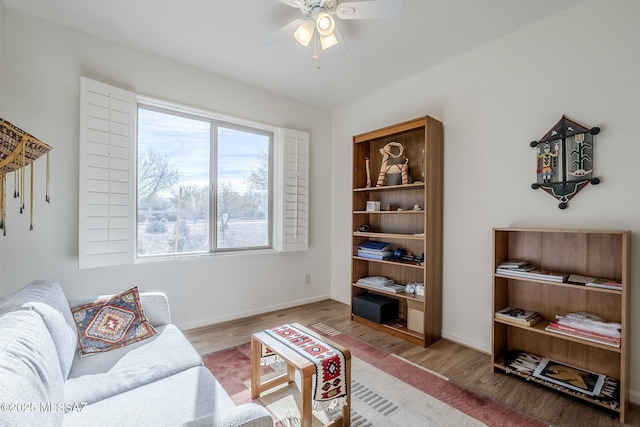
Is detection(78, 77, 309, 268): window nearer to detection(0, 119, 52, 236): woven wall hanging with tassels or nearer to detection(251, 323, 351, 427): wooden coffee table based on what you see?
detection(0, 119, 52, 236): woven wall hanging with tassels

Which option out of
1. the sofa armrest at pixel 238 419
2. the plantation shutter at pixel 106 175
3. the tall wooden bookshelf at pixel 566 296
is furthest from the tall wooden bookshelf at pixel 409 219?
the plantation shutter at pixel 106 175

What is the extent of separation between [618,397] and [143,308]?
3.04 m

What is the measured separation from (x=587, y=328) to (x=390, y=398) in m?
1.31

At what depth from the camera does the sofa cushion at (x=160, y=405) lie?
3.78 feet

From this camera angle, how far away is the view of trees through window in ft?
9.29

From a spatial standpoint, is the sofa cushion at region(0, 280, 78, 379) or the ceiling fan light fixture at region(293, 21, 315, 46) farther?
the ceiling fan light fixture at region(293, 21, 315, 46)

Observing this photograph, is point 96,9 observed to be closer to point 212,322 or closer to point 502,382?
point 212,322

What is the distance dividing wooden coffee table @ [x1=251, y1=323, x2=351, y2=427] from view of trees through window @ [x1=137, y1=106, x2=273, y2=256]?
64.2 inches

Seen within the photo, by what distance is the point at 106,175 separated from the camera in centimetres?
242

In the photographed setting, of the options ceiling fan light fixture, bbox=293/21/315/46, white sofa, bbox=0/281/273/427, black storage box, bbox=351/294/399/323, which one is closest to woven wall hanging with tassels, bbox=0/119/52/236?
white sofa, bbox=0/281/273/427

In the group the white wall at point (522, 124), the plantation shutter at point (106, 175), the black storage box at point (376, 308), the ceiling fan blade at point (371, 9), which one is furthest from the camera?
the black storage box at point (376, 308)

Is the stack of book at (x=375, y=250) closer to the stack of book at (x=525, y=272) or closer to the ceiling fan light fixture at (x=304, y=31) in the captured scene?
the stack of book at (x=525, y=272)

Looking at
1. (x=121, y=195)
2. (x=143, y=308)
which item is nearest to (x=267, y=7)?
(x=121, y=195)

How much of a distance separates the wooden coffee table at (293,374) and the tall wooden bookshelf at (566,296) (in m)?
1.31
